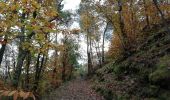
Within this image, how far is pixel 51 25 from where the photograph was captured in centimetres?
648

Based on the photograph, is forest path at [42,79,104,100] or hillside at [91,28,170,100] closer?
hillside at [91,28,170,100]

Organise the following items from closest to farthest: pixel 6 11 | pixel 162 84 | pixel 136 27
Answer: pixel 6 11 < pixel 162 84 < pixel 136 27

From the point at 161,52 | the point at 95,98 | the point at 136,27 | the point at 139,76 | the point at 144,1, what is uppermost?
the point at 144,1

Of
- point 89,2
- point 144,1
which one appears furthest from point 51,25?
point 89,2

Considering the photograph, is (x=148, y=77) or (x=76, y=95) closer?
(x=148, y=77)

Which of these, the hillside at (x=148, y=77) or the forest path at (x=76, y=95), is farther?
the forest path at (x=76, y=95)

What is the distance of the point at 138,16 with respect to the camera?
24641mm

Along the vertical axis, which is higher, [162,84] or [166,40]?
[166,40]

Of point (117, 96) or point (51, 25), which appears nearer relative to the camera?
point (51, 25)

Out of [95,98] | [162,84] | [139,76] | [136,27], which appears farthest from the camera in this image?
[136,27]

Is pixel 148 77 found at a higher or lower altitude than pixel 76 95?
higher

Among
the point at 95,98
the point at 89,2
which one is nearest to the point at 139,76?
the point at 95,98

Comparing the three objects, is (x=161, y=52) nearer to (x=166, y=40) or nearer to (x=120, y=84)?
(x=166, y=40)

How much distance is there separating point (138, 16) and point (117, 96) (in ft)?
39.4
